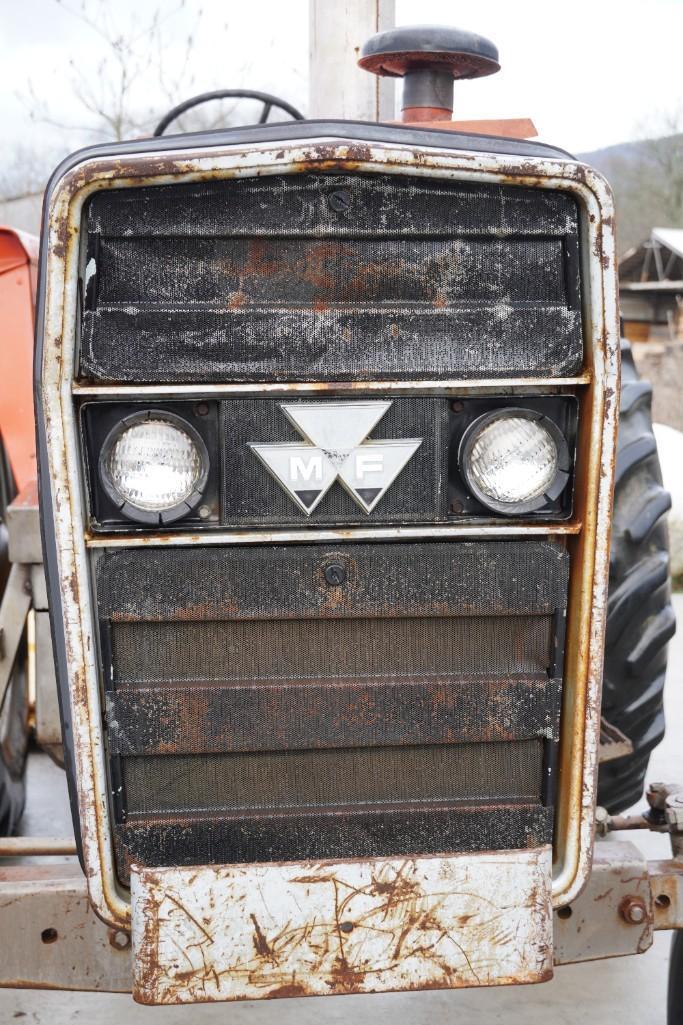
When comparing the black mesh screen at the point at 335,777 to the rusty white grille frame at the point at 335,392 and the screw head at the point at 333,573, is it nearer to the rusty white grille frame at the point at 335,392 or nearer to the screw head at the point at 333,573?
the rusty white grille frame at the point at 335,392

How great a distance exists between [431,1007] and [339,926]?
46.5 inches

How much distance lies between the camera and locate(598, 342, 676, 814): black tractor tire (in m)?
2.92

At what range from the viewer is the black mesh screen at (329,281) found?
1789 millimetres

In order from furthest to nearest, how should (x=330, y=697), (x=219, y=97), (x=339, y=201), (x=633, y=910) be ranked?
(x=219, y=97)
(x=633, y=910)
(x=330, y=697)
(x=339, y=201)

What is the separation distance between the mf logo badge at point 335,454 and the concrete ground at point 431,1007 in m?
1.58

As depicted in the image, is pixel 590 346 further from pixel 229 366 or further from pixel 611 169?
pixel 611 169

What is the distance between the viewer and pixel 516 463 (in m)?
1.88

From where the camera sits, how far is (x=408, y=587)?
6.27 feet

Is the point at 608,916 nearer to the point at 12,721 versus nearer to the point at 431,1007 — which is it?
the point at 431,1007

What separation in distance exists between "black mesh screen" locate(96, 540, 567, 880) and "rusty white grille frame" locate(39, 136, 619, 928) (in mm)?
33

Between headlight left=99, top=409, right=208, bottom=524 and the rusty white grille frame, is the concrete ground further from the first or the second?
headlight left=99, top=409, right=208, bottom=524

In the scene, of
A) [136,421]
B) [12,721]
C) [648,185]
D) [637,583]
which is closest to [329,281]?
[136,421]

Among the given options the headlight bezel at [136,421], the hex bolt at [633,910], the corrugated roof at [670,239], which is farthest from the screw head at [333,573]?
the corrugated roof at [670,239]

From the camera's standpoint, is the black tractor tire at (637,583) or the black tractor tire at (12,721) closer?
the black tractor tire at (637,583)
